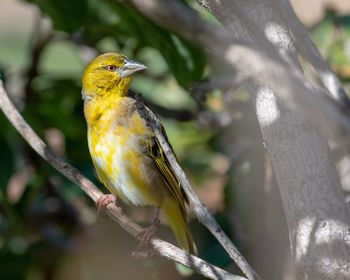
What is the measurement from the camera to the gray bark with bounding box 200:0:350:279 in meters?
2.24

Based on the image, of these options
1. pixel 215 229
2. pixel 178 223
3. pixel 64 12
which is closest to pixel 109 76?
pixel 64 12

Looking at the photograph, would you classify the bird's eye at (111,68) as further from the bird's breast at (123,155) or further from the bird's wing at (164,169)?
the bird's wing at (164,169)

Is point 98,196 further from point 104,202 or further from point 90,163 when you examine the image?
point 90,163

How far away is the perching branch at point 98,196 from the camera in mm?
2645

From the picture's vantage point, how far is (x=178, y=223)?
13.4 feet

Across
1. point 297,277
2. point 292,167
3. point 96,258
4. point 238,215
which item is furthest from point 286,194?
point 96,258

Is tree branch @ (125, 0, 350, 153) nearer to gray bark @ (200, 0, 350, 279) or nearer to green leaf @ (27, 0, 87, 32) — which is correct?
gray bark @ (200, 0, 350, 279)

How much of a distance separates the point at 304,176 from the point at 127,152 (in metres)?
1.80

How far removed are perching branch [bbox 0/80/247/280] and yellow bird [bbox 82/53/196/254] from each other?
37 centimetres

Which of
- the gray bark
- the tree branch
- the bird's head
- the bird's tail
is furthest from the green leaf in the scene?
the tree branch

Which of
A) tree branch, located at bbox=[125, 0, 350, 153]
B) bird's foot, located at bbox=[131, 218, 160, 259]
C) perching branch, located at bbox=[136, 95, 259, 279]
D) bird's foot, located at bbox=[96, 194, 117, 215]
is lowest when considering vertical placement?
bird's foot, located at bbox=[96, 194, 117, 215]

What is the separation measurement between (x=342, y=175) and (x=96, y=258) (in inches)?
64.8

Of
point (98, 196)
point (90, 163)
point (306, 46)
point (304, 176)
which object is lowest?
point (90, 163)

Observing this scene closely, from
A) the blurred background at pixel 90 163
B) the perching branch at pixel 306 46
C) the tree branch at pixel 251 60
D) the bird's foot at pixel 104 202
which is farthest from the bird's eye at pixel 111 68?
the tree branch at pixel 251 60
